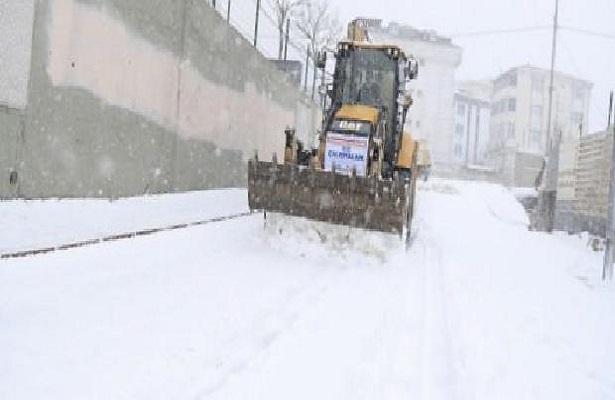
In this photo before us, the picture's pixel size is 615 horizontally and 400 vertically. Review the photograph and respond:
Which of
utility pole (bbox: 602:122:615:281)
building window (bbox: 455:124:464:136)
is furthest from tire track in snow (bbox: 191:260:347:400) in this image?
building window (bbox: 455:124:464:136)

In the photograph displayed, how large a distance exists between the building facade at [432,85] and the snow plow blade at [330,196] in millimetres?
58261

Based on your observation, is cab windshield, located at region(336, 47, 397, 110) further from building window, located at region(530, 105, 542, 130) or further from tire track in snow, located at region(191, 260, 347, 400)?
building window, located at region(530, 105, 542, 130)

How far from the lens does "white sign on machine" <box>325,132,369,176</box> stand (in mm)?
9180

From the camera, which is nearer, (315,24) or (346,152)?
(346,152)

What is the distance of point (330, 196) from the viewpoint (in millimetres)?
8227

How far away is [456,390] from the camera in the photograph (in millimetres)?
3748

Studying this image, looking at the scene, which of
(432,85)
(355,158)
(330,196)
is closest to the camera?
(330,196)

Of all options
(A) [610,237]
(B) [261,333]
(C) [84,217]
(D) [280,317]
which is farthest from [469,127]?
(B) [261,333]

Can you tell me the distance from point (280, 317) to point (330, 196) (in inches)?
132

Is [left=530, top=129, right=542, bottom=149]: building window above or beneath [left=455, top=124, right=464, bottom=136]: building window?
Result: beneath

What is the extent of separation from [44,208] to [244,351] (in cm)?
473

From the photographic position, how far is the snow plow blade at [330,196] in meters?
8.03

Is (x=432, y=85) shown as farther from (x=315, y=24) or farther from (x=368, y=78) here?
(x=368, y=78)

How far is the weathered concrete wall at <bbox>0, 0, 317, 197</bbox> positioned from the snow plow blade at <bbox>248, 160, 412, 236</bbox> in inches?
103
